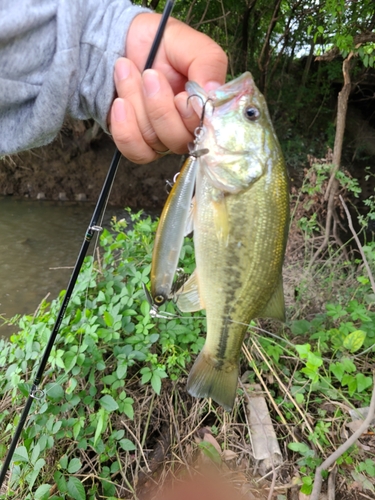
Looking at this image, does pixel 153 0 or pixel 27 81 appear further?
pixel 153 0

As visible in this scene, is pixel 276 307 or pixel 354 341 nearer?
pixel 276 307

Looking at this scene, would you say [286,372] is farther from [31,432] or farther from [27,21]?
[27,21]

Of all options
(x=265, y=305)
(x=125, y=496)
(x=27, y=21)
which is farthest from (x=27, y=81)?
(x=125, y=496)

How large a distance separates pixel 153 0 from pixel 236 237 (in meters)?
9.03

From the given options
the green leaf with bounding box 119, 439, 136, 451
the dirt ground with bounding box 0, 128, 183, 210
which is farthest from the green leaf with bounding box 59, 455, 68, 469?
the dirt ground with bounding box 0, 128, 183, 210

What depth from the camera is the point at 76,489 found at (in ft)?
6.28

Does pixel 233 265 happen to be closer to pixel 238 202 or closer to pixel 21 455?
pixel 238 202

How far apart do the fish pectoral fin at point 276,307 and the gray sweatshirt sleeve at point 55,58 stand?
1.01 m

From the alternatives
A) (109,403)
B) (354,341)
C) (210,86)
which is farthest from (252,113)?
(109,403)

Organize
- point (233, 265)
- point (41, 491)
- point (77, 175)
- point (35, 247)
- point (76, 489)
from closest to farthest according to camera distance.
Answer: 1. point (233, 265)
2. point (41, 491)
3. point (76, 489)
4. point (35, 247)
5. point (77, 175)

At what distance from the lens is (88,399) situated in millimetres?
2182

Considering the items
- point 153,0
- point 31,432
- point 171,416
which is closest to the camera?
point 31,432

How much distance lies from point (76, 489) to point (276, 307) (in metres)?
1.50

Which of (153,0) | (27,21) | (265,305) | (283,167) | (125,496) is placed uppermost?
(153,0)
